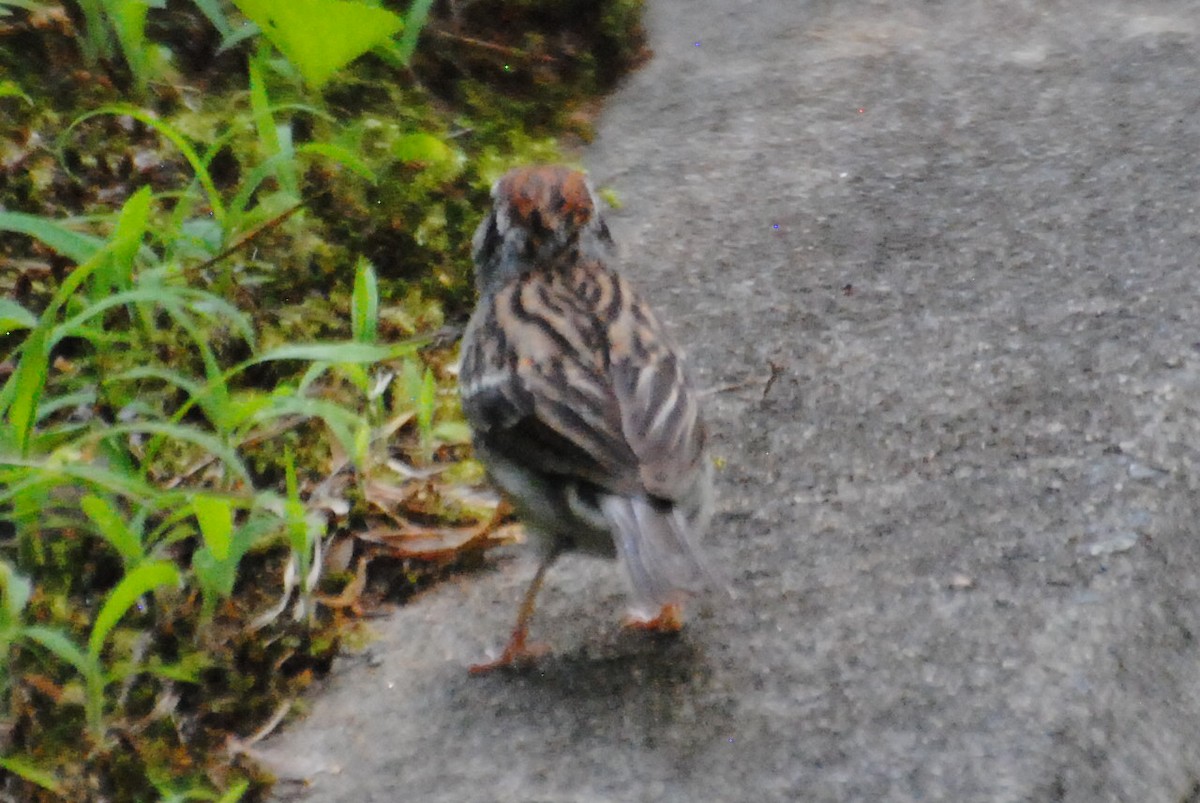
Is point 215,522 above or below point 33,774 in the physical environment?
above

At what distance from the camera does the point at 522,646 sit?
3.65 m

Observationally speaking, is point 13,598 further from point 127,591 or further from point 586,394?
point 586,394

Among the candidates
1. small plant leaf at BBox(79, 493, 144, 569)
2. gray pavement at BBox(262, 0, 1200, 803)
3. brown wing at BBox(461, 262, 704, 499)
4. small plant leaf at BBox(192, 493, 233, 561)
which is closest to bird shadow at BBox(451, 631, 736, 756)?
gray pavement at BBox(262, 0, 1200, 803)

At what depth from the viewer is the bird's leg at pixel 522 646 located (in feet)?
12.0

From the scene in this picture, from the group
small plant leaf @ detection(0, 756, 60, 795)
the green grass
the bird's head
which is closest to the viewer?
small plant leaf @ detection(0, 756, 60, 795)

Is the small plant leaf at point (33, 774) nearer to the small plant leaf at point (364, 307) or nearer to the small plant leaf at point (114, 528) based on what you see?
the small plant leaf at point (114, 528)

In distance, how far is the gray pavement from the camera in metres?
3.15

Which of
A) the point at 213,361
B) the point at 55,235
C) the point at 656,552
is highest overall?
the point at 55,235

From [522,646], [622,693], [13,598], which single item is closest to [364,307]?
[522,646]

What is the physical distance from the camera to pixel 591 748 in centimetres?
327

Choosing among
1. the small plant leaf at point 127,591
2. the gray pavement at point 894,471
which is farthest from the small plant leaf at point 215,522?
the gray pavement at point 894,471

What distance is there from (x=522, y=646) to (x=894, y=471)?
1.16 m

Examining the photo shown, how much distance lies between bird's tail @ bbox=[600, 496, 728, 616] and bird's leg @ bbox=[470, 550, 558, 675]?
44 centimetres

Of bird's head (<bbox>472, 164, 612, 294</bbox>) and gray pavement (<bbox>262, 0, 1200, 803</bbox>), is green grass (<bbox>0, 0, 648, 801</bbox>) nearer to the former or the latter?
gray pavement (<bbox>262, 0, 1200, 803</bbox>)
